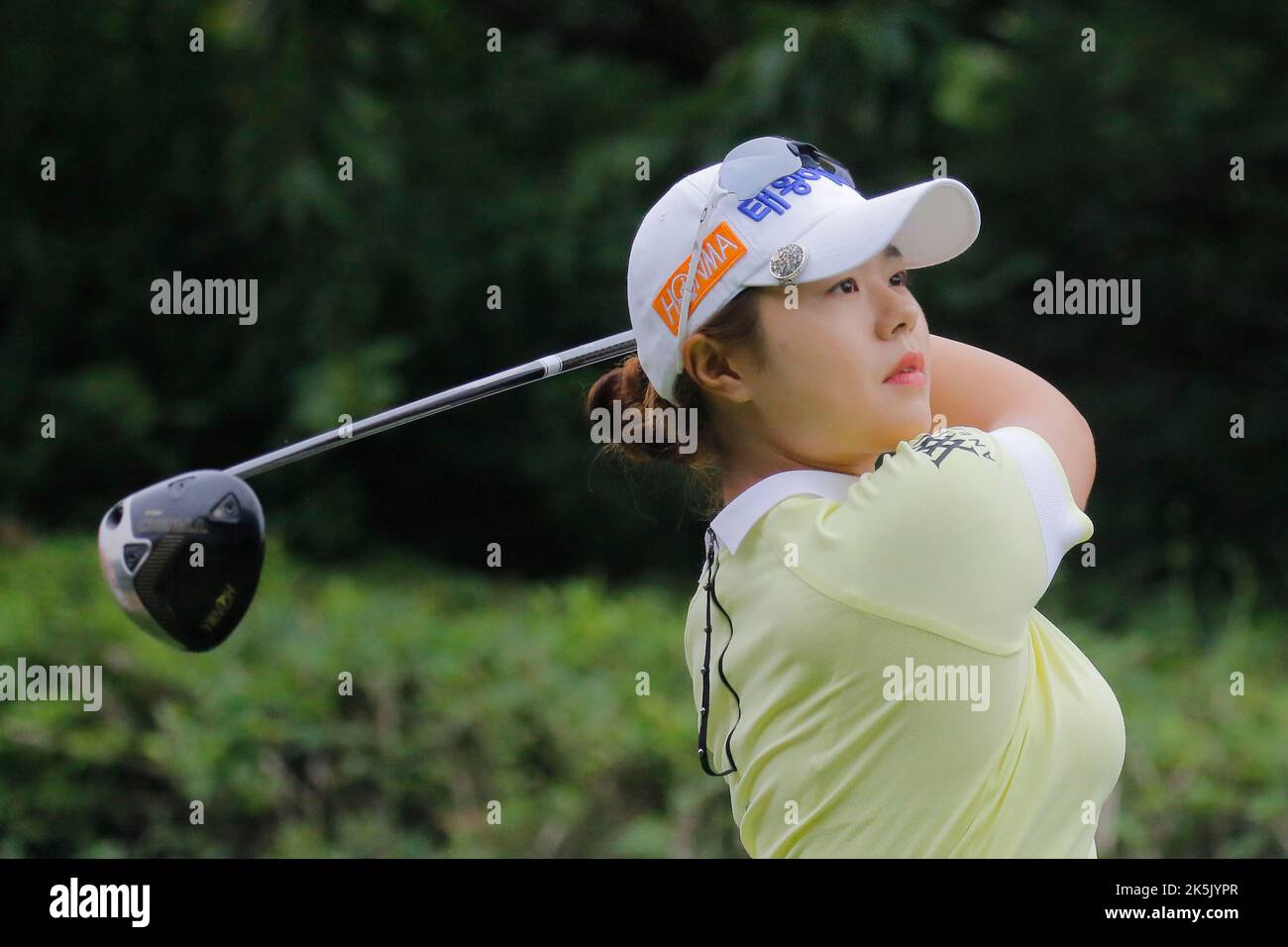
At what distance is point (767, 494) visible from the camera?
177 cm

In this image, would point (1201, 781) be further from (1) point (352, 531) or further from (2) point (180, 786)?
(1) point (352, 531)

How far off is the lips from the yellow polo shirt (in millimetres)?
71

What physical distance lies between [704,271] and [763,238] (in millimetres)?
78

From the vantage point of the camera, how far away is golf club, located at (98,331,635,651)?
2.07 metres

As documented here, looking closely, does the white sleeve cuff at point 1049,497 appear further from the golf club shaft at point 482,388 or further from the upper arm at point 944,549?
the golf club shaft at point 482,388

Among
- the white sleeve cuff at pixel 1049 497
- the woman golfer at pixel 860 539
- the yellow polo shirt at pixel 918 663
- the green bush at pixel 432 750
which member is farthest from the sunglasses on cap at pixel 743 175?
the green bush at pixel 432 750

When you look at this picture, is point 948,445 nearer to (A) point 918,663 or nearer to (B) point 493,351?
(A) point 918,663

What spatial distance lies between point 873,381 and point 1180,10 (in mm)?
6642

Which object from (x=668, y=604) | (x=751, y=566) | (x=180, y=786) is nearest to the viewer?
(x=751, y=566)

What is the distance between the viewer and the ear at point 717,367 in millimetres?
1810

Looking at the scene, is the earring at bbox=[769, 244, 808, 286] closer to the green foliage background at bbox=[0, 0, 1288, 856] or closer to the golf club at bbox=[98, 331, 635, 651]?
the golf club at bbox=[98, 331, 635, 651]

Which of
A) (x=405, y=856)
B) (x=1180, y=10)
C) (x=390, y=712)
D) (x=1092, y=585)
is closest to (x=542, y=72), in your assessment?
(x=1180, y=10)

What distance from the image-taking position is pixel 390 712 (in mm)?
5230

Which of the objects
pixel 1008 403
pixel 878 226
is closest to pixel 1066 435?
pixel 1008 403
